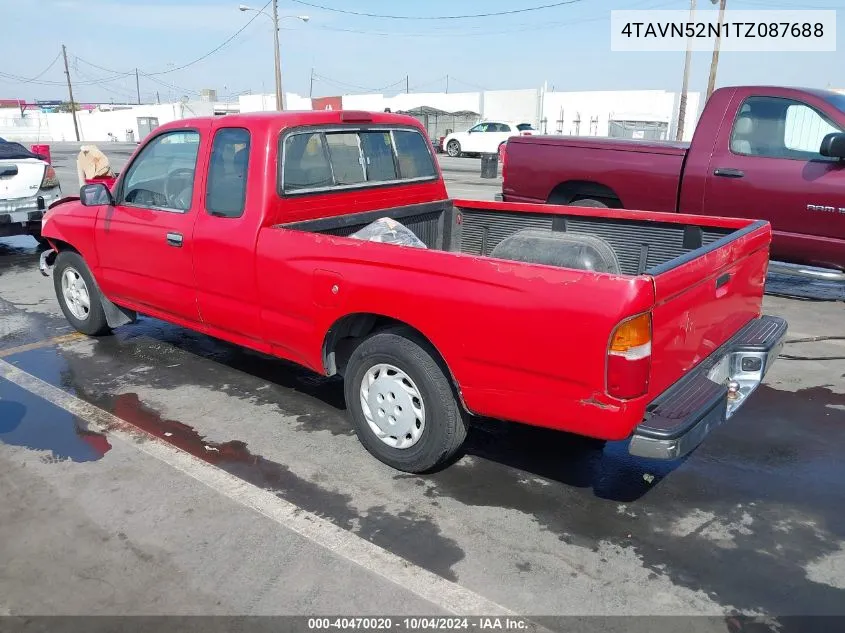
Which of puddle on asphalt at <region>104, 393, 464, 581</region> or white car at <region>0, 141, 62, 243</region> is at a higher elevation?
white car at <region>0, 141, 62, 243</region>

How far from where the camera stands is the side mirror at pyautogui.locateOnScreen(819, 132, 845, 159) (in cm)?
601

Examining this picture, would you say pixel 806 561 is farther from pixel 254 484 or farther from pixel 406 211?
pixel 406 211

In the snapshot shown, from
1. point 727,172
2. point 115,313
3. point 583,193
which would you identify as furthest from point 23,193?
point 727,172

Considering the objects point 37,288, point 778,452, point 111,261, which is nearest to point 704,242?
point 778,452

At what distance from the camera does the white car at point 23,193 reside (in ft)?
30.0

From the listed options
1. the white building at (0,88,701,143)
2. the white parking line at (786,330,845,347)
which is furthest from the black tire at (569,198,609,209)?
the white building at (0,88,701,143)

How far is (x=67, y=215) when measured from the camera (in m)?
5.61

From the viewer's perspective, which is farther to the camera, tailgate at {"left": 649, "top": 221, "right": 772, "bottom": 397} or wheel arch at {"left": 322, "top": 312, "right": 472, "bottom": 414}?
wheel arch at {"left": 322, "top": 312, "right": 472, "bottom": 414}

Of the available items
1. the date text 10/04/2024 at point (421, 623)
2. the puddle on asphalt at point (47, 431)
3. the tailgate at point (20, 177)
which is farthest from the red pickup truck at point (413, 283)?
the tailgate at point (20, 177)

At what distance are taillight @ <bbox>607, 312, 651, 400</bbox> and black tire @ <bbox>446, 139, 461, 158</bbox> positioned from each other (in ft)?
110

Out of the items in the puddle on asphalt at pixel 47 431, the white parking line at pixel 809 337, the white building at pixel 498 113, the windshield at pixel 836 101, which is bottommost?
the puddle on asphalt at pixel 47 431

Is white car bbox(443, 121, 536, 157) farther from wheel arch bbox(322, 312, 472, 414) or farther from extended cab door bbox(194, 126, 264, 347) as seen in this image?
wheel arch bbox(322, 312, 472, 414)

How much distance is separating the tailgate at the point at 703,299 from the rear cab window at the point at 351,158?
2348 mm

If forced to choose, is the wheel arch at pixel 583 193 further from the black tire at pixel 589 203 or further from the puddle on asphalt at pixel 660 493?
the puddle on asphalt at pixel 660 493
